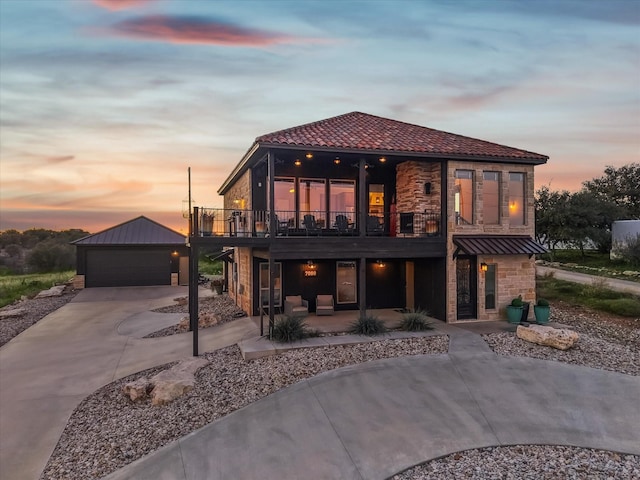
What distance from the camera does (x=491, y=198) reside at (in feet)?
45.2

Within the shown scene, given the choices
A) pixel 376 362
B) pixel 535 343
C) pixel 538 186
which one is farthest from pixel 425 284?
pixel 538 186

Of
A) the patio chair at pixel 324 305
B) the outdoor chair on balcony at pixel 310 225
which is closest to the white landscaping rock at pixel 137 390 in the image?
the patio chair at pixel 324 305

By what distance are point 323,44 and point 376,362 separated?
12776mm

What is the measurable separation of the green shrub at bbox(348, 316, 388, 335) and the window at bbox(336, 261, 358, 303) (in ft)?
12.8

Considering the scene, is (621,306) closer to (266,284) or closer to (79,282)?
(266,284)

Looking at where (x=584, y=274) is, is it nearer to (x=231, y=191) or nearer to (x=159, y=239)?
(x=231, y=191)

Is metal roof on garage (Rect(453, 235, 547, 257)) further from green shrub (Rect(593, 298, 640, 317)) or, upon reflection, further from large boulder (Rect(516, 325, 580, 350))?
green shrub (Rect(593, 298, 640, 317))

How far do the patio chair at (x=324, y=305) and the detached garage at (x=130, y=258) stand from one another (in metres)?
17.3

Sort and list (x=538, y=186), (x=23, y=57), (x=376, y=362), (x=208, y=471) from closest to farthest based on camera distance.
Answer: (x=208, y=471)
(x=376, y=362)
(x=23, y=57)
(x=538, y=186)

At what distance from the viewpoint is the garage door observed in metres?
26.7

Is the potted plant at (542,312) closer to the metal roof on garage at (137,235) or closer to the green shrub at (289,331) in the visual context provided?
the green shrub at (289,331)

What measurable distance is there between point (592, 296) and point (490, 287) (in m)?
7.25

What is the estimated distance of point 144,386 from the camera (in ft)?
27.2

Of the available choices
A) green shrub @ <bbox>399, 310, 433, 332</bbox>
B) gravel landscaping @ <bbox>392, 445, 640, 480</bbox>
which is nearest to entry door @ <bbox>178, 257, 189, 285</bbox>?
green shrub @ <bbox>399, 310, 433, 332</bbox>
